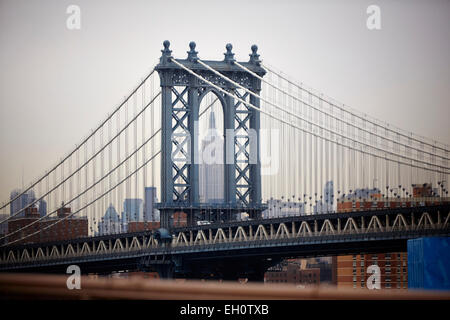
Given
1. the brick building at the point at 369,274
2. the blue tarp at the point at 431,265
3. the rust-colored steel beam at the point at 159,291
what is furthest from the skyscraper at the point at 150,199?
the rust-colored steel beam at the point at 159,291

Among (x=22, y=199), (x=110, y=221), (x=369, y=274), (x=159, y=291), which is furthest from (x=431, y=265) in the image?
(x=369, y=274)

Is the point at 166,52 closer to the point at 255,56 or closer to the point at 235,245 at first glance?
the point at 255,56

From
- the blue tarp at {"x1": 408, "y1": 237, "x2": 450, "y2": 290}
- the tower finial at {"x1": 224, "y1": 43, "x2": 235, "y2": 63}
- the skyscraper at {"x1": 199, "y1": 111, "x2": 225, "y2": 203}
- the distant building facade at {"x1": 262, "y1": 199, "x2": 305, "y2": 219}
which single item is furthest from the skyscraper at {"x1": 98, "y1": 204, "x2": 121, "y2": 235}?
the blue tarp at {"x1": 408, "y1": 237, "x2": 450, "y2": 290}

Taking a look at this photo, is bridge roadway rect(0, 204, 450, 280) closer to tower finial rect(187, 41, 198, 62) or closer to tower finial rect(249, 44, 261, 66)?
tower finial rect(187, 41, 198, 62)

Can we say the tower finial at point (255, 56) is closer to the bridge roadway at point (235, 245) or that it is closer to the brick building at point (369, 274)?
the bridge roadway at point (235, 245)
